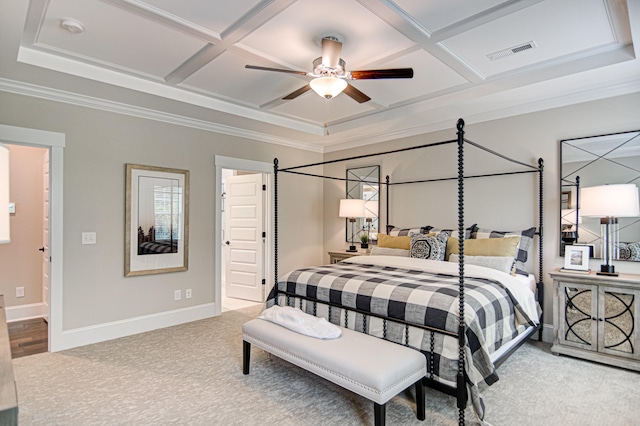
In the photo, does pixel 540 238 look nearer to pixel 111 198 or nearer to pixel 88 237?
pixel 111 198

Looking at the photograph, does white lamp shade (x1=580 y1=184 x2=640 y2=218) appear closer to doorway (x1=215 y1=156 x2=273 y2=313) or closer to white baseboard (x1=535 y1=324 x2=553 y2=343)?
white baseboard (x1=535 y1=324 x2=553 y2=343)

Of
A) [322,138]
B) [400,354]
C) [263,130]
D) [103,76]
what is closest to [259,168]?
[263,130]

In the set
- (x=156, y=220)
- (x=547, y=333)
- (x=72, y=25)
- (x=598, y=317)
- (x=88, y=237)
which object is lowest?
(x=547, y=333)

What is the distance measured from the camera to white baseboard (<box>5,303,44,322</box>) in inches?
180

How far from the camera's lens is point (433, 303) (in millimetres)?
2471

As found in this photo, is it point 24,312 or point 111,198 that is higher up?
point 111,198

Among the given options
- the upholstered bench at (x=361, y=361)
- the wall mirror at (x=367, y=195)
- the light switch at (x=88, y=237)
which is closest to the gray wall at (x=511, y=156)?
the wall mirror at (x=367, y=195)

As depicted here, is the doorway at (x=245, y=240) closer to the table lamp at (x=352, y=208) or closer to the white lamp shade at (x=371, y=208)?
the table lamp at (x=352, y=208)

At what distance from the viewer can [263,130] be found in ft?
16.8

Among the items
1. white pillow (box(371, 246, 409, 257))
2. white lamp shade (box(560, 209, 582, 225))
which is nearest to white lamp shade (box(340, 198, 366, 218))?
white pillow (box(371, 246, 409, 257))

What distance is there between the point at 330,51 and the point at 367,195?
9.98ft

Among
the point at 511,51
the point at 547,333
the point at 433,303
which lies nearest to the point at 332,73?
the point at 511,51

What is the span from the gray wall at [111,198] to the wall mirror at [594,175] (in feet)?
13.4

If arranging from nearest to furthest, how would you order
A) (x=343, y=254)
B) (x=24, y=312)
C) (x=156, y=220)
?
1. (x=156, y=220)
2. (x=24, y=312)
3. (x=343, y=254)
